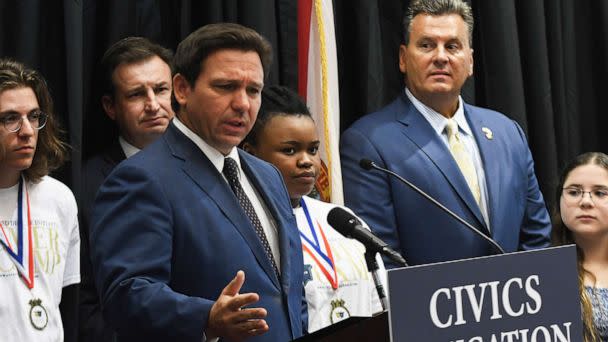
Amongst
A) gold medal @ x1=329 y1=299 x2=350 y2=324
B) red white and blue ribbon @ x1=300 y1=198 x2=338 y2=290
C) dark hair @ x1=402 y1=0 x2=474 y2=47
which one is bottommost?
gold medal @ x1=329 y1=299 x2=350 y2=324

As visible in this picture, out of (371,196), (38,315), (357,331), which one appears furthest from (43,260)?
(357,331)

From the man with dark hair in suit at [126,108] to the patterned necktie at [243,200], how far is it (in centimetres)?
94

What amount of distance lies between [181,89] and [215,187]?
0.31 m

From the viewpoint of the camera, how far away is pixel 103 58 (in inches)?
149

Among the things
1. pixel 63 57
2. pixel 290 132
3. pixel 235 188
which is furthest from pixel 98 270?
pixel 63 57

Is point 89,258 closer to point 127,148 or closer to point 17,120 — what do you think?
point 127,148

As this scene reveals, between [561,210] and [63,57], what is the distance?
6.46ft

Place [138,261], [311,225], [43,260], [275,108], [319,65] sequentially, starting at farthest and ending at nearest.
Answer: [319,65] < [275,108] < [311,225] < [43,260] < [138,261]

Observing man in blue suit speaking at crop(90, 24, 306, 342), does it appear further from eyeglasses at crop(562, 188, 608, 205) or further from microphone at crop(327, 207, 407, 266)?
eyeglasses at crop(562, 188, 608, 205)

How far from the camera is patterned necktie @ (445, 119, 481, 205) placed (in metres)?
3.95

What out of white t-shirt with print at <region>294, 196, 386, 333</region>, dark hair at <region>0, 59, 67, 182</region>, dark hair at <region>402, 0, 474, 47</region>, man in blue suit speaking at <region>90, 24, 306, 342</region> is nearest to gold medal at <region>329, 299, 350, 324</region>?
white t-shirt with print at <region>294, 196, 386, 333</region>

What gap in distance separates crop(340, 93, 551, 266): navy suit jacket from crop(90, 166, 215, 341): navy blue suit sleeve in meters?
1.39

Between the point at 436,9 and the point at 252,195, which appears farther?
the point at 436,9

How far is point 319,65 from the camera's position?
14.4 feet
